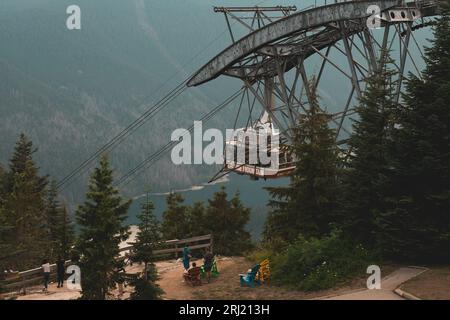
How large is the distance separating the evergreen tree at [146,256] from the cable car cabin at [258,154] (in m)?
9.07

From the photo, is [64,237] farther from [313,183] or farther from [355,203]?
[355,203]

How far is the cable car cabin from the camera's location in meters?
25.1

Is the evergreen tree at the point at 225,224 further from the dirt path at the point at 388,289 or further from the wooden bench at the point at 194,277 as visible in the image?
the dirt path at the point at 388,289

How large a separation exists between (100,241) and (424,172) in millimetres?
10684

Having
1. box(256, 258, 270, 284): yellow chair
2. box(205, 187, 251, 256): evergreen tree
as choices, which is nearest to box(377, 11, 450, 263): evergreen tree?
box(256, 258, 270, 284): yellow chair

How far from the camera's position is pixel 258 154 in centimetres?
2622

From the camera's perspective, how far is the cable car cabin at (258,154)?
82.3ft

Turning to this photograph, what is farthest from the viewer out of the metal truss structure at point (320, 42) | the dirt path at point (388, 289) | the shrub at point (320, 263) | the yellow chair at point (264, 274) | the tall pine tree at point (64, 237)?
the tall pine tree at point (64, 237)

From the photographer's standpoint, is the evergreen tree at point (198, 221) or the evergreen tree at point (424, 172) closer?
the evergreen tree at point (424, 172)

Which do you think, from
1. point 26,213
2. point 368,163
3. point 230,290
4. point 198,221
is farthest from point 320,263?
point 26,213

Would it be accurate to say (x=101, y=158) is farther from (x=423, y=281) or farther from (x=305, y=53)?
(x=305, y=53)

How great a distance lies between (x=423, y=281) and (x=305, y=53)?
48.4 feet

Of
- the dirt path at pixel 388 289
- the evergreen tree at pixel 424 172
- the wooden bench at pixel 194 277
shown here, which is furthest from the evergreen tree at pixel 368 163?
the wooden bench at pixel 194 277

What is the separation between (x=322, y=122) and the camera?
2067cm
